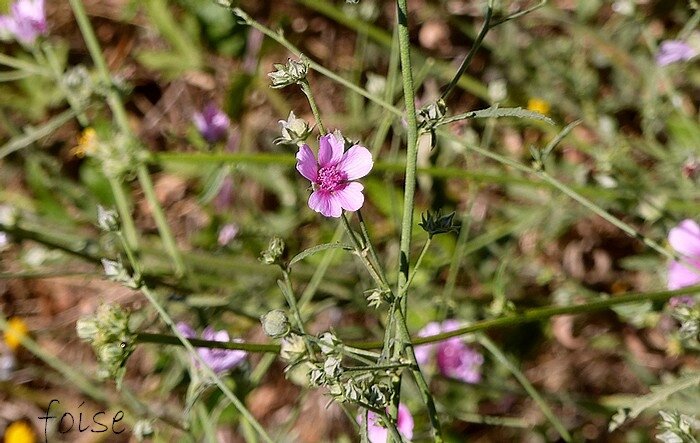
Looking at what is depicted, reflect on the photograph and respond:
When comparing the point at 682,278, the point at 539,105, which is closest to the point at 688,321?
the point at 682,278

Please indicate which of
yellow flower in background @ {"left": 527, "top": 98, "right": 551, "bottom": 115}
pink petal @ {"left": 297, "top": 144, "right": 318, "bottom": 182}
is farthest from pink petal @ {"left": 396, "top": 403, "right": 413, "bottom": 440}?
yellow flower in background @ {"left": 527, "top": 98, "right": 551, "bottom": 115}

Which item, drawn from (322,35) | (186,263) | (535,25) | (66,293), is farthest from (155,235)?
(535,25)

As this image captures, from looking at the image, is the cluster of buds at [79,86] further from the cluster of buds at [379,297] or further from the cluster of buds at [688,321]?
the cluster of buds at [688,321]

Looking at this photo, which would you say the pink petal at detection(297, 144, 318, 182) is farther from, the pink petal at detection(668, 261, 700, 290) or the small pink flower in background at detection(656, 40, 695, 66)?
the small pink flower in background at detection(656, 40, 695, 66)

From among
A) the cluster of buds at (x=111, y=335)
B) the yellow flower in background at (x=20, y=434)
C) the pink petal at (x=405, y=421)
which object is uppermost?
the cluster of buds at (x=111, y=335)

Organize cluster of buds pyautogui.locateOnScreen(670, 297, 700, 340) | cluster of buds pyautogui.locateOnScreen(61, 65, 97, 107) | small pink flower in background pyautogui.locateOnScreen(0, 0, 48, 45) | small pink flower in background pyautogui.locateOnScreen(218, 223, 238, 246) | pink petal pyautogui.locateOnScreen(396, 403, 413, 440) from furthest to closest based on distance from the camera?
small pink flower in background pyautogui.locateOnScreen(218, 223, 238, 246) < small pink flower in background pyautogui.locateOnScreen(0, 0, 48, 45) < cluster of buds pyautogui.locateOnScreen(61, 65, 97, 107) < pink petal pyautogui.locateOnScreen(396, 403, 413, 440) < cluster of buds pyautogui.locateOnScreen(670, 297, 700, 340)

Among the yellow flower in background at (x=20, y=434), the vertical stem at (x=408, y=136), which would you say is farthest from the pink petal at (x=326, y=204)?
the yellow flower in background at (x=20, y=434)

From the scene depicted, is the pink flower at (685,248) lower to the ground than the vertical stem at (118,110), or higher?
higher

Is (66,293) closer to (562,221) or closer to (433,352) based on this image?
(433,352)
